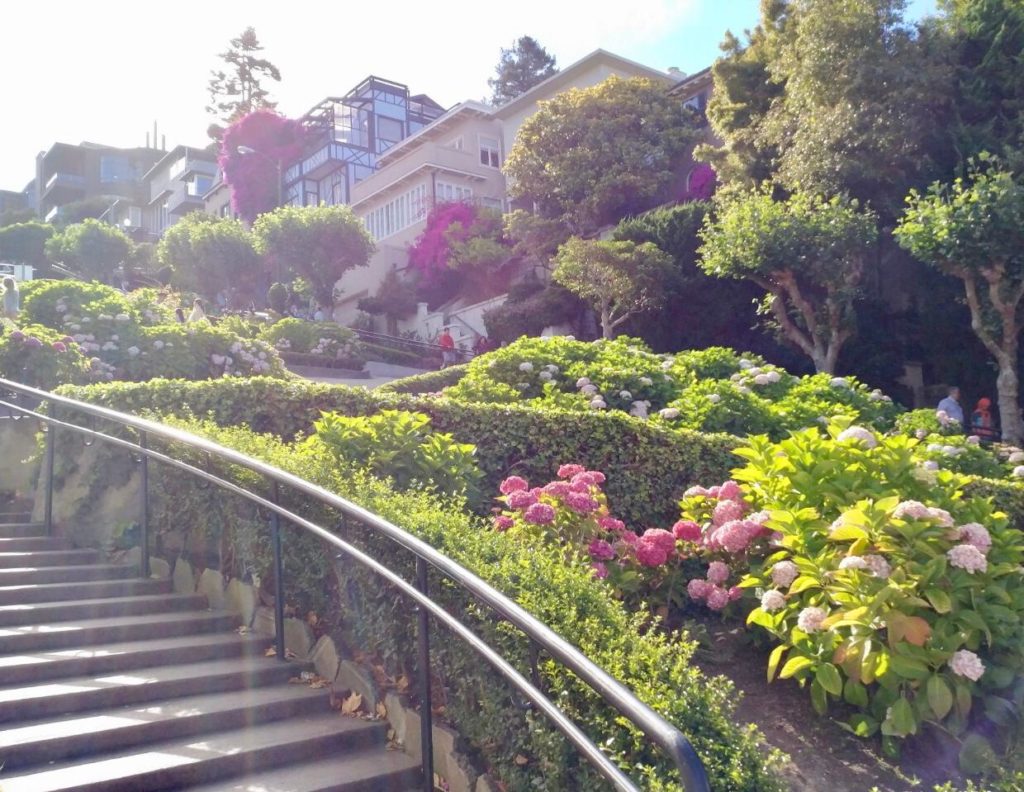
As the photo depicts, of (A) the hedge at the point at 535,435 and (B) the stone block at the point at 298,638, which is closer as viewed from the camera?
(B) the stone block at the point at 298,638

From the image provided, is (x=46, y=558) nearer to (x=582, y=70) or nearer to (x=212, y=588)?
(x=212, y=588)

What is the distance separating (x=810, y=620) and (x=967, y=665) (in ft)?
2.11

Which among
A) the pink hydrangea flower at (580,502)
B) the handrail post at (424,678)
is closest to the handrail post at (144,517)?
the pink hydrangea flower at (580,502)

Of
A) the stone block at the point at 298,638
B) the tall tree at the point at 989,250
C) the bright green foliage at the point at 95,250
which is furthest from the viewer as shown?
the bright green foliage at the point at 95,250

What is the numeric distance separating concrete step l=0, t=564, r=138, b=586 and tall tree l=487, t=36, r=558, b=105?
170 feet

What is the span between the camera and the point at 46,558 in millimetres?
6469

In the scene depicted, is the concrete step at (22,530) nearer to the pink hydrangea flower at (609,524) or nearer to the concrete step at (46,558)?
the concrete step at (46,558)

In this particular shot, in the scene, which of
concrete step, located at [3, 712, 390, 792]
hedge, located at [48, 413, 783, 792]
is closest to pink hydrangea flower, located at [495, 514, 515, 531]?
hedge, located at [48, 413, 783, 792]

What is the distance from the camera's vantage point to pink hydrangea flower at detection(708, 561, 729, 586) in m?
5.48

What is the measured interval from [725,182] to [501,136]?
2023 centimetres

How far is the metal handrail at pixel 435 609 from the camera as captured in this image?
2.27 meters

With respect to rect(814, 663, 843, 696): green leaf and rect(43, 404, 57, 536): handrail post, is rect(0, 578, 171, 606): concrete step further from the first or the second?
rect(814, 663, 843, 696): green leaf

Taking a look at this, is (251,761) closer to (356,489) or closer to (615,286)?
(356,489)

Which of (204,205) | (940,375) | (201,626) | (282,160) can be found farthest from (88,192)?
(201,626)
